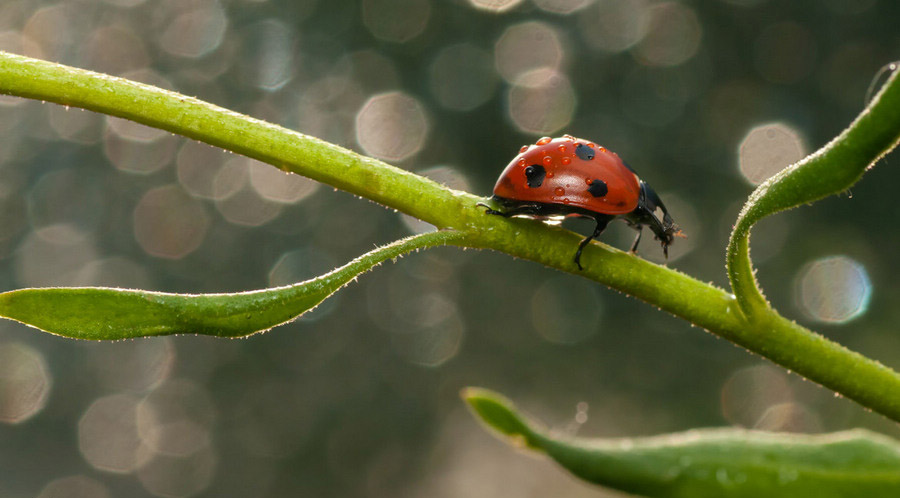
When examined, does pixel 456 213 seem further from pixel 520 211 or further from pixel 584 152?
pixel 584 152

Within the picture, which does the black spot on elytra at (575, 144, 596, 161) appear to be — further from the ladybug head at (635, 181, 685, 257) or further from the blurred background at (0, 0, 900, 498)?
the blurred background at (0, 0, 900, 498)

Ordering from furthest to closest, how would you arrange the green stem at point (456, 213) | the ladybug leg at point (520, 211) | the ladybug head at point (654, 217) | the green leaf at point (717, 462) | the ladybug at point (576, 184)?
1. the ladybug head at point (654, 217)
2. the ladybug at point (576, 184)
3. the ladybug leg at point (520, 211)
4. the green stem at point (456, 213)
5. the green leaf at point (717, 462)

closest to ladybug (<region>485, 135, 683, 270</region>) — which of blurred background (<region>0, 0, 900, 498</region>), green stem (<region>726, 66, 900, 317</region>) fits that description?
green stem (<region>726, 66, 900, 317</region>)

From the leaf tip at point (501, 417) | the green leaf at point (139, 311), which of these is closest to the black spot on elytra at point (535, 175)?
the green leaf at point (139, 311)

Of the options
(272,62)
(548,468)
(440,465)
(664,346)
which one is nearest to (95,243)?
(272,62)

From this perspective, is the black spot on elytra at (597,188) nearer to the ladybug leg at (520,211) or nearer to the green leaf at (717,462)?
the ladybug leg at (520,211)

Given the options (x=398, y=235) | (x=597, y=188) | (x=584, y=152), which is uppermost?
(x=398, y=235)

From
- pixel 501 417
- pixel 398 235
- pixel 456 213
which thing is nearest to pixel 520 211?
pixel 456 213
